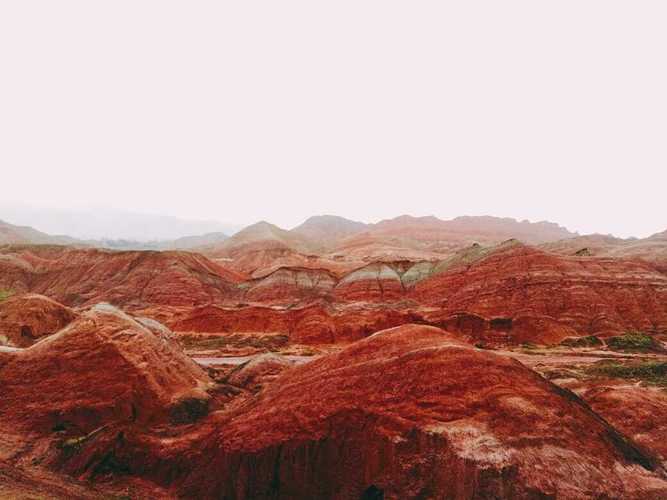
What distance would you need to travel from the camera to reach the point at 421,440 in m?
7.40

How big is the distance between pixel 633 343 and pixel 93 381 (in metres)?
31.7

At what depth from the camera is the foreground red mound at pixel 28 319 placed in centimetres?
2000

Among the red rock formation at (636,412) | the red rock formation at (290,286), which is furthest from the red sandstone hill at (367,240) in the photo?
the red rock formation at (636,412)

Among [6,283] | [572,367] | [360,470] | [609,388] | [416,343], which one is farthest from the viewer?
[6,283]

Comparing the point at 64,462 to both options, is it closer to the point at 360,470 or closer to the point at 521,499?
the point at 360,470

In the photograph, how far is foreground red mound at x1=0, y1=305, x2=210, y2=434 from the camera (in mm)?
10117

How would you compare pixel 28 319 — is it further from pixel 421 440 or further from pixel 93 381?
pixel 421 440

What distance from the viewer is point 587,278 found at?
35.5 m

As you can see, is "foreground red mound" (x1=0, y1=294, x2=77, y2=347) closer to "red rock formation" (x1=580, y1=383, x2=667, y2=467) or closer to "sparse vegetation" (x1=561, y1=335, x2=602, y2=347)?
"red rock formation" (x1=580, y1=383, x2=667, y2=467)

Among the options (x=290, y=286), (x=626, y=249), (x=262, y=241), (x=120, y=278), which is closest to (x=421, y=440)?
(x=290, y=286)

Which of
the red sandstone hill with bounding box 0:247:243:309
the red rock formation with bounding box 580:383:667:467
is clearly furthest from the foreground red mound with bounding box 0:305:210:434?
the red sandstone hill with bounding box 0:247:243:309

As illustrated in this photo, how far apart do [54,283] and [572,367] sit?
67.2m

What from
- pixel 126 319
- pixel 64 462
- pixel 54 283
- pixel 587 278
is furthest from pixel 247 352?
pixel 54 283

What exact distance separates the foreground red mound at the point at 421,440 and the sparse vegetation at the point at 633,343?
22486mm
